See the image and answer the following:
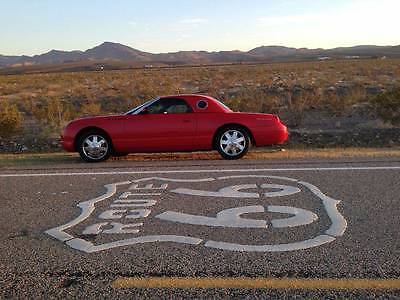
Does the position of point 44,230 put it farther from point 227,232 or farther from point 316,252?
point 316,252

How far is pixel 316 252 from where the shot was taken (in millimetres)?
4410

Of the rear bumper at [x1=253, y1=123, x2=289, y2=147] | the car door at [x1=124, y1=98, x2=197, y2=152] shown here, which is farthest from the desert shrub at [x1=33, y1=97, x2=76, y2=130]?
the rear bumper at [x1=253, y1=123, x2=289, y2=147]

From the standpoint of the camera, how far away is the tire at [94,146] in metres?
10.1

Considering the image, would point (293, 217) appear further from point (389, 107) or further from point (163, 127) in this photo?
point (389, 107)

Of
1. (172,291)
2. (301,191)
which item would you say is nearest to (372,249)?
(172,291)

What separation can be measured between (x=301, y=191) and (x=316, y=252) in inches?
94.5

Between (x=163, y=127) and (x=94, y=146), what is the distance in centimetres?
142

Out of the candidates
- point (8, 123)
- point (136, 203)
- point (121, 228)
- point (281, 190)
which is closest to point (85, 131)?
point (136, 203)

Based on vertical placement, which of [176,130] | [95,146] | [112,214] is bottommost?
[95,146]

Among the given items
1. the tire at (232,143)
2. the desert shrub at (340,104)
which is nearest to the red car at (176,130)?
the tire at (232,143)

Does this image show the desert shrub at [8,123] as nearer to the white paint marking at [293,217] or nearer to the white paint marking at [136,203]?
the white paint marking at [136,203]

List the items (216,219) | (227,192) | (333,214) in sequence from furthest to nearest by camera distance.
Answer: (227,192) → (333,214) → (216,219)

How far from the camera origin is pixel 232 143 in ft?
32.8

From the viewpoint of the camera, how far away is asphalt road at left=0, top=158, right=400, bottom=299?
393 centimetres
